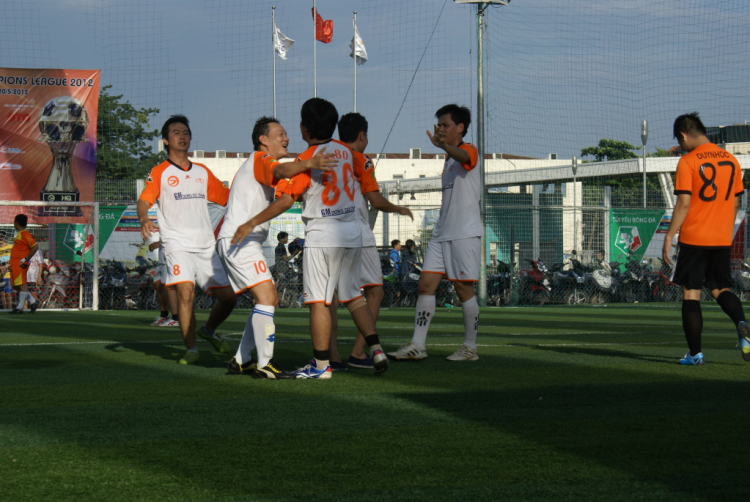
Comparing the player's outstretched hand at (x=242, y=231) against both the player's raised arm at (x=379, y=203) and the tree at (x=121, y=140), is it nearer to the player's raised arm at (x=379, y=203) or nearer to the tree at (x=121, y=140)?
the player's raised arm at (x=379, y=203)

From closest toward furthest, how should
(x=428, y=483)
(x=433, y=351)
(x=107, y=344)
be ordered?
(x=428, y=483) → (x=433, y=351) → (x=107, y=344)

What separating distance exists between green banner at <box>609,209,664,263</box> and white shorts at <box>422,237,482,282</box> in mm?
15210

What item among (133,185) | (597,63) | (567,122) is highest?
(597,63)

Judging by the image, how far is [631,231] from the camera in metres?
21.4

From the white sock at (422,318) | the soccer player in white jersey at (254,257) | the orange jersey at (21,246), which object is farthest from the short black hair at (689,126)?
the orange jersey at (21,246)

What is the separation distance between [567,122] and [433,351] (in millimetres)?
14470

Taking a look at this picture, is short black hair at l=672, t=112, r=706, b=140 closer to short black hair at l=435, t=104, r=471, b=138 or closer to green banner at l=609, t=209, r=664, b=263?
short black hair at l=435, t=104, r=471, b=138

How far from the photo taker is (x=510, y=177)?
45469mm

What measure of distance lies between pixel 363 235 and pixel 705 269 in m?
2.76

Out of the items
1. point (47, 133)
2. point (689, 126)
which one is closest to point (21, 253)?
point (47, 133)

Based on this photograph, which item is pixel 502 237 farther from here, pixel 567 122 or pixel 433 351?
pixel 433 351

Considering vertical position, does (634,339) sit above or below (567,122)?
below

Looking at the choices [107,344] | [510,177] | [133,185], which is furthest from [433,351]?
[510,177]

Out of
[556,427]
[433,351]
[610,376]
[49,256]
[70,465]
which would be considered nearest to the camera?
[70,465]
